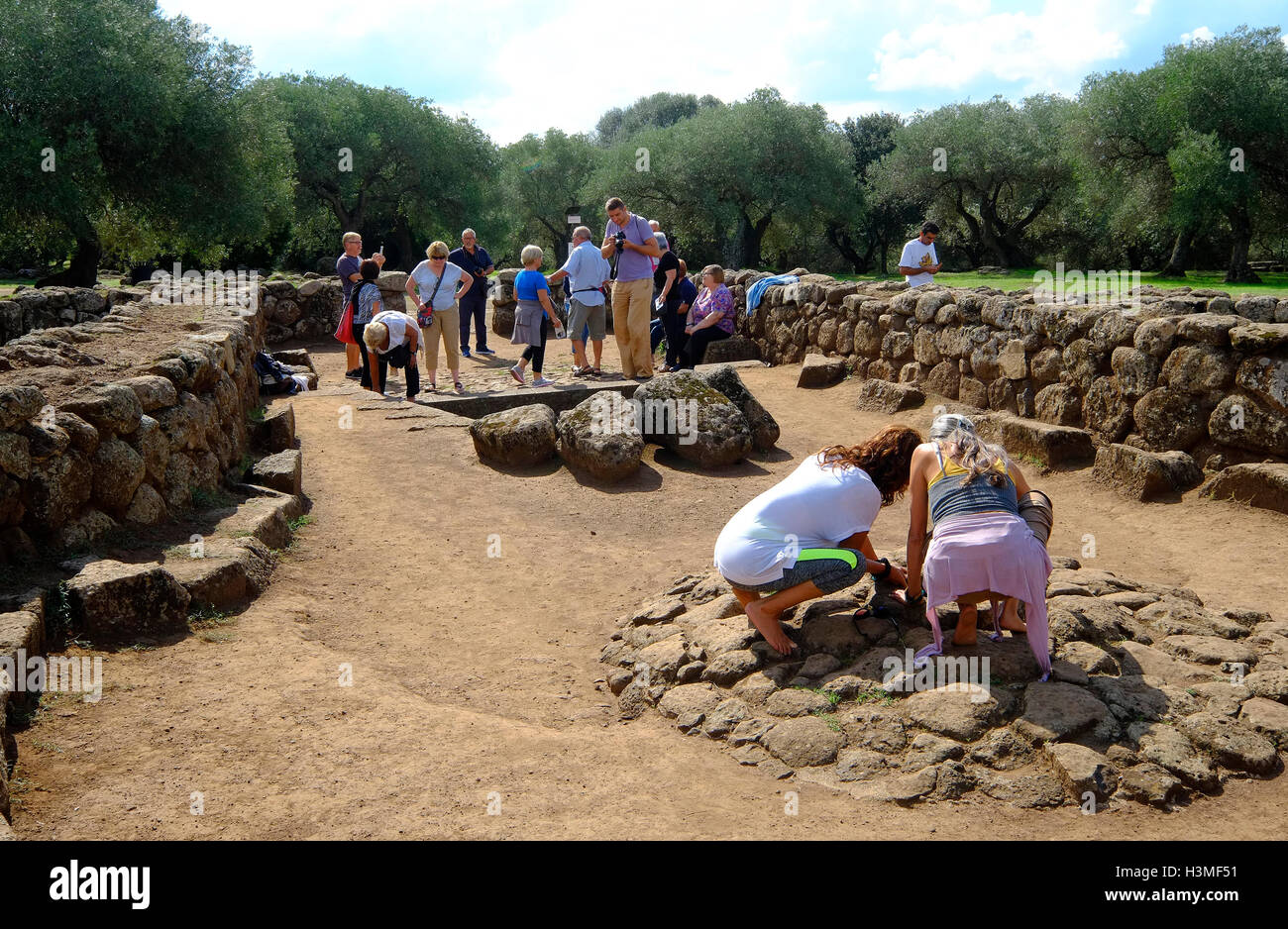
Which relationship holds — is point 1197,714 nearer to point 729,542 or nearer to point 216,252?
point 729,542

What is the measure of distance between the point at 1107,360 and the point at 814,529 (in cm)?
584

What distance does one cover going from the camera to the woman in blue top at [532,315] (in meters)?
12.1

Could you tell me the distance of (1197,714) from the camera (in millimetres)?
4301

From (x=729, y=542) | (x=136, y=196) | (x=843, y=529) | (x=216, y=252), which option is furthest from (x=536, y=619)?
(x=216, y=252)

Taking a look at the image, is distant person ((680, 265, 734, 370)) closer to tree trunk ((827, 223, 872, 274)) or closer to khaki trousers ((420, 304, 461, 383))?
khaki trousers ((420, 304, 461, 383))

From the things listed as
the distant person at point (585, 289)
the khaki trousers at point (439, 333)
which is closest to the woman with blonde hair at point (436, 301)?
the khaki trousers at point (439, 333)

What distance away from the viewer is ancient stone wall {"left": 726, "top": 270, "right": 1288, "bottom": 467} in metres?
8.15

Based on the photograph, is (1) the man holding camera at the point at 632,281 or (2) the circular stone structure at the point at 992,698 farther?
(1) the man holding camera at the point at 632,281

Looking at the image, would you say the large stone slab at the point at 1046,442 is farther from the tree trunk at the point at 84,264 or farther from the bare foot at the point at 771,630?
the tree trunk at the point at 84,264

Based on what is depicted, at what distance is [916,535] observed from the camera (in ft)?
15.7

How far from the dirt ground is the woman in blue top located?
10.8 ft

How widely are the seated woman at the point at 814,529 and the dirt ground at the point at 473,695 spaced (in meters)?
0.82

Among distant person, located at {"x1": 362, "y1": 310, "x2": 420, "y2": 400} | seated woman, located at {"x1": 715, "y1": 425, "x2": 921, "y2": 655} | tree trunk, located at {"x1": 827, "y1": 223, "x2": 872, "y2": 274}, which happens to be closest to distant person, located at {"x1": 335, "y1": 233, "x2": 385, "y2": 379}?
distant person, located at {"x1": 362, "y1": 310, "x2": 420, "y2": 400}

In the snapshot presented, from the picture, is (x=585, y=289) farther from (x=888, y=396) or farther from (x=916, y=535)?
(x=916, y=535)
